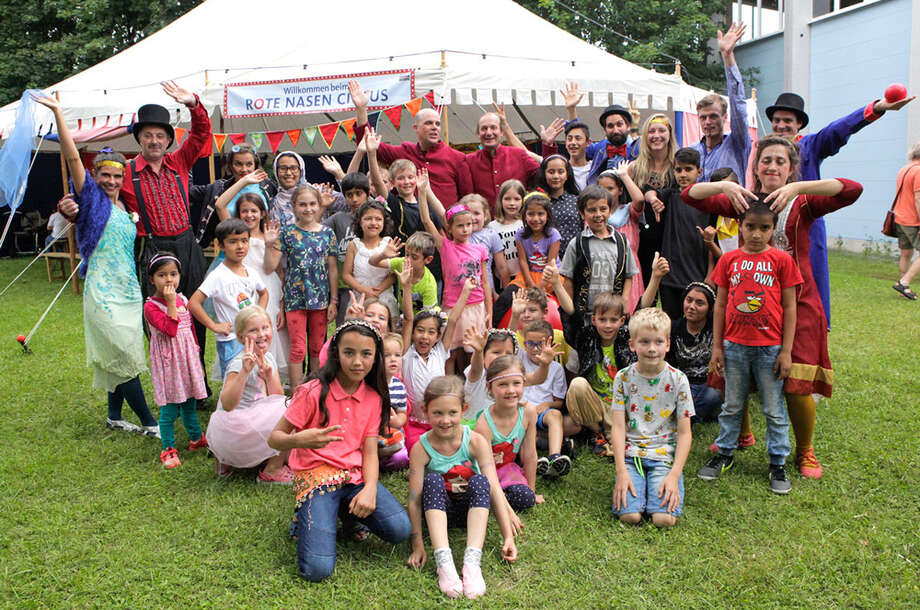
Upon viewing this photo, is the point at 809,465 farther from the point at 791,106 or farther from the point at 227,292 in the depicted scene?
the point at 227,292

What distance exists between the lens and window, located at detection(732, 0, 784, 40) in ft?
58.1

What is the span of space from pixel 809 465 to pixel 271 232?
364 cm

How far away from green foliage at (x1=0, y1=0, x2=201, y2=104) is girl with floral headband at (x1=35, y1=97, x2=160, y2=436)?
17.0 meters

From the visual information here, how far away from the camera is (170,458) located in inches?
168

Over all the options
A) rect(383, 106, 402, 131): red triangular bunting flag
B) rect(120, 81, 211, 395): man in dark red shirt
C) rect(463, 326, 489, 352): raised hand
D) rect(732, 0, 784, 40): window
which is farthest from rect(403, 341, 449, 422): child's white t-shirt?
rect(732, 0, 784, 40): window

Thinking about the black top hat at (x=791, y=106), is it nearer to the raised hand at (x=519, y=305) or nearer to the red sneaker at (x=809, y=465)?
the raised hand at (x=519, y=305)

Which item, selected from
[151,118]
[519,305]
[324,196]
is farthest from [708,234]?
[151,118]

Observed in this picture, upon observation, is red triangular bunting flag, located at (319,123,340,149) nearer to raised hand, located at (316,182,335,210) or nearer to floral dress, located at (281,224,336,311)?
raised hand, located at (316,182,335,210)

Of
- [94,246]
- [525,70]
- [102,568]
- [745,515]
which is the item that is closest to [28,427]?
[94,246]

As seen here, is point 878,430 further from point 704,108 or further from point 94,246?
point 94,246

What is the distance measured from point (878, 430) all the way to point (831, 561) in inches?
71.3

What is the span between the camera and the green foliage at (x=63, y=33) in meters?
18.9

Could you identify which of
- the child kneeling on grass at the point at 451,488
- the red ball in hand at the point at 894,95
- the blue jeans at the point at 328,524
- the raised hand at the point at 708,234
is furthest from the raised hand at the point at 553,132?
the blue jeans at the point at 328,524

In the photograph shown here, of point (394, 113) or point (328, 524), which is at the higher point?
point (394, 113)
